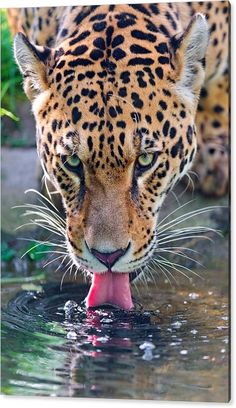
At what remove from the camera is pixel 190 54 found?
3580 millimetres

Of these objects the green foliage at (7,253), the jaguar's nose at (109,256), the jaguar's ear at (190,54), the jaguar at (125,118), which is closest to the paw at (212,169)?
the jaguar at (125,118)

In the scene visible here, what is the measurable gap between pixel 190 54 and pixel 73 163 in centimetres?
54

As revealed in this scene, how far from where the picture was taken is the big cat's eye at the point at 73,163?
11.6 feet

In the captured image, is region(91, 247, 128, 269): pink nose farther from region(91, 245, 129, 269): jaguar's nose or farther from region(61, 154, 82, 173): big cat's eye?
→ region(61, 154, 82, 173): big cat's eye

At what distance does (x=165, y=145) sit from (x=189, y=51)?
336 mm

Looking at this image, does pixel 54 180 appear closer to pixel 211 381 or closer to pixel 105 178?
pixel 105 178

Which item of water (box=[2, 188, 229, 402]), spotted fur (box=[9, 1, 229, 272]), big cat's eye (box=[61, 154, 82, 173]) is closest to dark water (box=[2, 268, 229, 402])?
water (box=[2, 188, 229, 402])

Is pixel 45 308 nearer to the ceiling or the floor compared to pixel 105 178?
nearer to the floor

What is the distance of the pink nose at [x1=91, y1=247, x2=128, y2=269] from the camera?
135 inches

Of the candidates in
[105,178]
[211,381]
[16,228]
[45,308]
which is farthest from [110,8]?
[211,381]

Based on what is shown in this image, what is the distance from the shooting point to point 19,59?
146 inches

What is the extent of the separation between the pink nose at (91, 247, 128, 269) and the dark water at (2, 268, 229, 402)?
236 mm

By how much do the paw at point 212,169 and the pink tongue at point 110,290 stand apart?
413mm

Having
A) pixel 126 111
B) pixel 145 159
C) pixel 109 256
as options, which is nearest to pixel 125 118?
pixel 126 111
